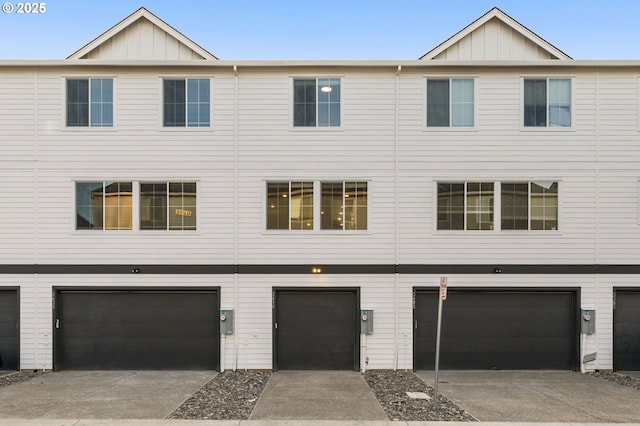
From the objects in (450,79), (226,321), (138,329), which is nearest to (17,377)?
(138,329)

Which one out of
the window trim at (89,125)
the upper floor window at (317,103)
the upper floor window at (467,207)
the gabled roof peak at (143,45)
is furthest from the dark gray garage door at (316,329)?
the gabled roof peak at (143,45)

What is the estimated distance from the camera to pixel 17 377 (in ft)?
34.2

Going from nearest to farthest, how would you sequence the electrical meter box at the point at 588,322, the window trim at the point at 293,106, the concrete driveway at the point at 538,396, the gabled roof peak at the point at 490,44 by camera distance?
the concrete driveway at the point at 538,396
the electrical meter box at the point at 588,322
the window trim at the point at 293,106
the gabled roof peak at the point at 490,44

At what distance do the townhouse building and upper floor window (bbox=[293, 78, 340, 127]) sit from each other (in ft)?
0.37

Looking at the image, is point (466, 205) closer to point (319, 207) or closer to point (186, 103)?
point (319, 207)

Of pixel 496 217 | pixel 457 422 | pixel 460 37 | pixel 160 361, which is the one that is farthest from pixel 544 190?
pixel 160 361

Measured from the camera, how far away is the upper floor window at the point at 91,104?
37.0 feet

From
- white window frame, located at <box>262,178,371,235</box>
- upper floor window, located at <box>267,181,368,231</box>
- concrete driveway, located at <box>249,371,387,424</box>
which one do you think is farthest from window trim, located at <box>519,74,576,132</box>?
concrete driveway, located at <box>249,371,387,424</box>

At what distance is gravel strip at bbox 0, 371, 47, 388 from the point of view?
9.95m

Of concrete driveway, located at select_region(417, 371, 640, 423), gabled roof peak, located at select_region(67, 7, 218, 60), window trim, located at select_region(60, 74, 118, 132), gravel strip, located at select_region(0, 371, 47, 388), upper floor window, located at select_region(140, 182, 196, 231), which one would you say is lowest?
gravel strip, located at select_region(0, 371, 47, 388)

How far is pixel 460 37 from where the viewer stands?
11789 millimetres

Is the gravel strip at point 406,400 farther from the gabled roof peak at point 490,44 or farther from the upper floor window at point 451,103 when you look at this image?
the gabled roof peak at point 490,44

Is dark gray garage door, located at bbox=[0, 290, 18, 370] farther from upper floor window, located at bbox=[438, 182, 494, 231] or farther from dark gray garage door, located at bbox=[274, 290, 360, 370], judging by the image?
upper floor window, located at bbox=[438, 182, 494, 231]

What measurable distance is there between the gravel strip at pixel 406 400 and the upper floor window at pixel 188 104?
823 cm
